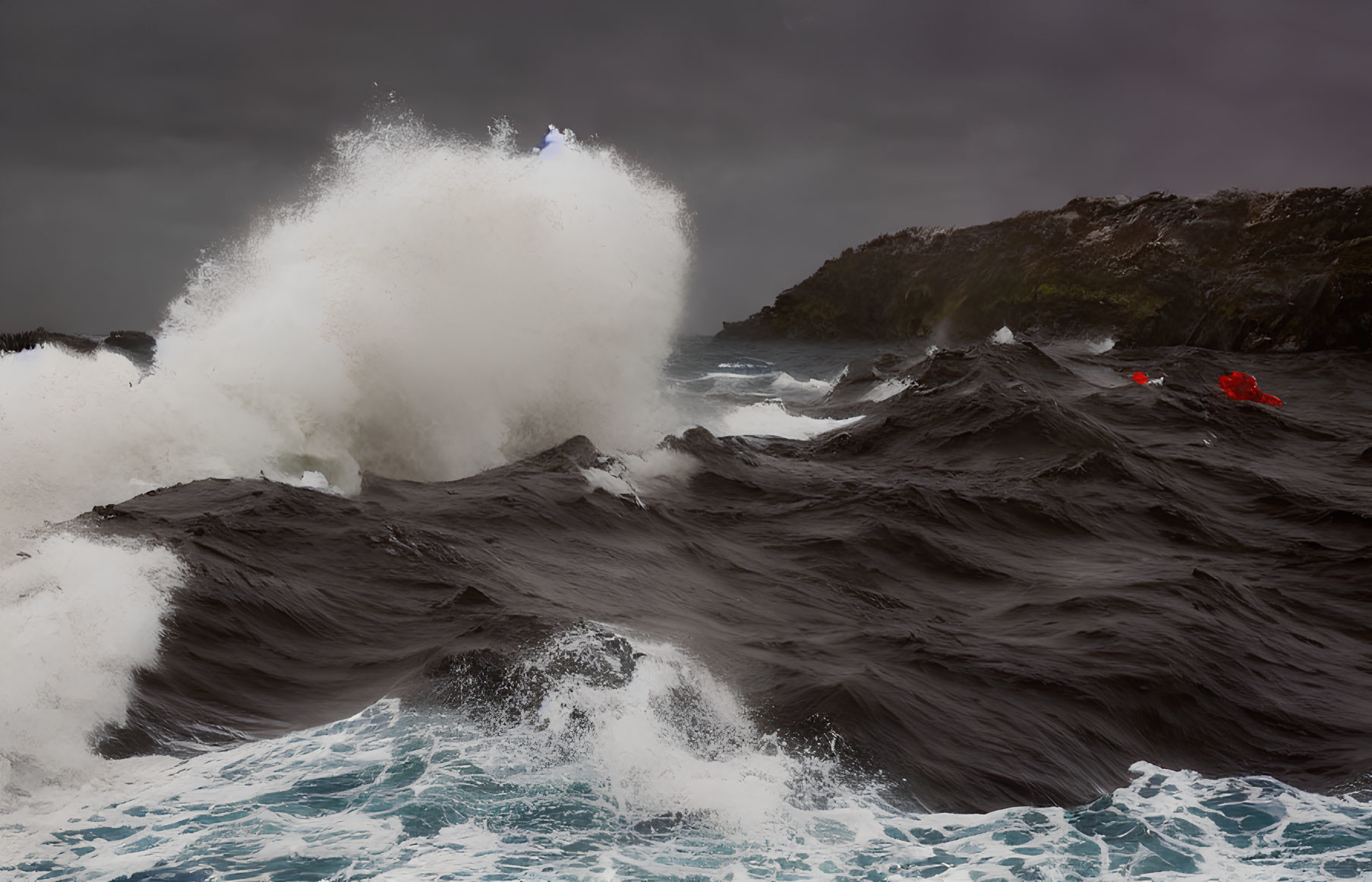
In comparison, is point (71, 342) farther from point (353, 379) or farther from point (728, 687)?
point (728, 687)

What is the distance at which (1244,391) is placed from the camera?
848 inches

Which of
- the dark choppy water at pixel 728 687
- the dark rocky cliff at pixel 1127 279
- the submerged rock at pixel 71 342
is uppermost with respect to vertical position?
the dark rocky cliff at pixel 1127 279

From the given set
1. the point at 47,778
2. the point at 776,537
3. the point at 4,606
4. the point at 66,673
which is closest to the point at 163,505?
the point at 4,606

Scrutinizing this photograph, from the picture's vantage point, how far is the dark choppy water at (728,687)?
5133mm

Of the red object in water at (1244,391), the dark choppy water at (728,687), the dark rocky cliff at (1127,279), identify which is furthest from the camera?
the dark rocky cliff at (1127,279)

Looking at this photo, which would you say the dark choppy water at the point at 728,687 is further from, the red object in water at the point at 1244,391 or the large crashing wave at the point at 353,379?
the red object in water at the point at 1244,391

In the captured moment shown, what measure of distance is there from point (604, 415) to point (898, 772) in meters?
10.8

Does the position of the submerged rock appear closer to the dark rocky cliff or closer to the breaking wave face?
the breaking wave face

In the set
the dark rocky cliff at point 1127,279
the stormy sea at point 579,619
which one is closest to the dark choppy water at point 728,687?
the stormy sea at point 579,619

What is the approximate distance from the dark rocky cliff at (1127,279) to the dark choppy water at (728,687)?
2503 cm

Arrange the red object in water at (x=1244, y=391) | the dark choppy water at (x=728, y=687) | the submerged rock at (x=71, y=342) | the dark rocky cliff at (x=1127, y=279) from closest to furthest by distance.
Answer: the dark choppy water at (x=728, y=687) < the submerged rock at (x=71, y=342) < the red object in water at (x=1244, y=391) < the dark rocky cliff at (x=1127, y=279)

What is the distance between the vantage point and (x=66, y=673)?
6000 mm

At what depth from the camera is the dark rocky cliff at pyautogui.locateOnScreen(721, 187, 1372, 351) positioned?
1383 inches

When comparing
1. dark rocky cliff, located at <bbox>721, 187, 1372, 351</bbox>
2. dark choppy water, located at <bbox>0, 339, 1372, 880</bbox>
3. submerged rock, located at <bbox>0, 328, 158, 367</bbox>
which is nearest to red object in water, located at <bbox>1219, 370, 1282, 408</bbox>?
dark choppy water, located at <bbox>0, 339, 1372, 880</bbox>
